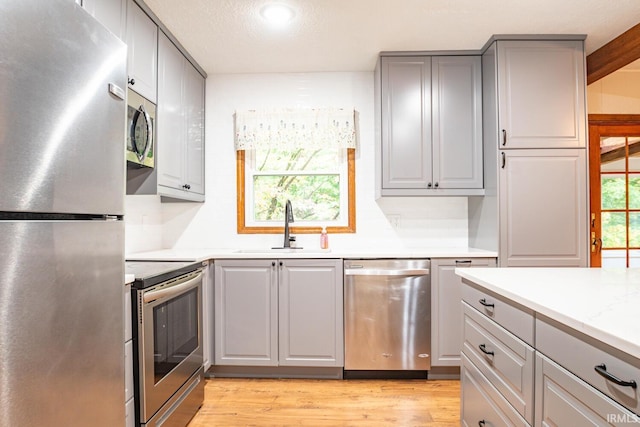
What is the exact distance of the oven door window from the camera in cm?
170

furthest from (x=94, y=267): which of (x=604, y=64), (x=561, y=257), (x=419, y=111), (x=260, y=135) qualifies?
(x=604, y=64)

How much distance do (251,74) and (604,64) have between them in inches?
110

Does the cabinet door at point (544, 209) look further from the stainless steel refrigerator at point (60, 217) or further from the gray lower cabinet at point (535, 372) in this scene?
the stainless steel refrigerator at point (60, 217)

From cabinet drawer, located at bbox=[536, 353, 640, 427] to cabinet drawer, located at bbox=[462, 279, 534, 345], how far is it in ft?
0.30

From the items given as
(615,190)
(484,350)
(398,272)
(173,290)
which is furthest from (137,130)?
(615,190)

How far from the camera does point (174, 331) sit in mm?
1893

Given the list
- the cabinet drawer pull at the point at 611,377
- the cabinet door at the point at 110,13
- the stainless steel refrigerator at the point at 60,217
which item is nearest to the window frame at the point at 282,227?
the cabinet door at the point at 110,13

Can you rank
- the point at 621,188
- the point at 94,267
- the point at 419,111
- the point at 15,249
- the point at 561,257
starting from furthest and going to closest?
the point at 621,188 < the point at 419,111 < the point at 561,257 < the point at 94,267 < the point at 15,249

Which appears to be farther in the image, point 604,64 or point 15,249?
point 604,64

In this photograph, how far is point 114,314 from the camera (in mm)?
1050

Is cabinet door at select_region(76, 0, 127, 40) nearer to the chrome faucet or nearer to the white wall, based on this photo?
the white wall

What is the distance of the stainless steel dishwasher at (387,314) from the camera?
2.51 meters

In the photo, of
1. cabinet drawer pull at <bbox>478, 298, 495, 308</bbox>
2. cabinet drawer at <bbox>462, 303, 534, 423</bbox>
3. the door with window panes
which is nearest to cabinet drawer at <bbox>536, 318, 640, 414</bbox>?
cabinet drawer at <bbox>462, 303, 534, 423</bbox>

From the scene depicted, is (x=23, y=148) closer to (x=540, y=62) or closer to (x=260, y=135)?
(x=260, y=135)
